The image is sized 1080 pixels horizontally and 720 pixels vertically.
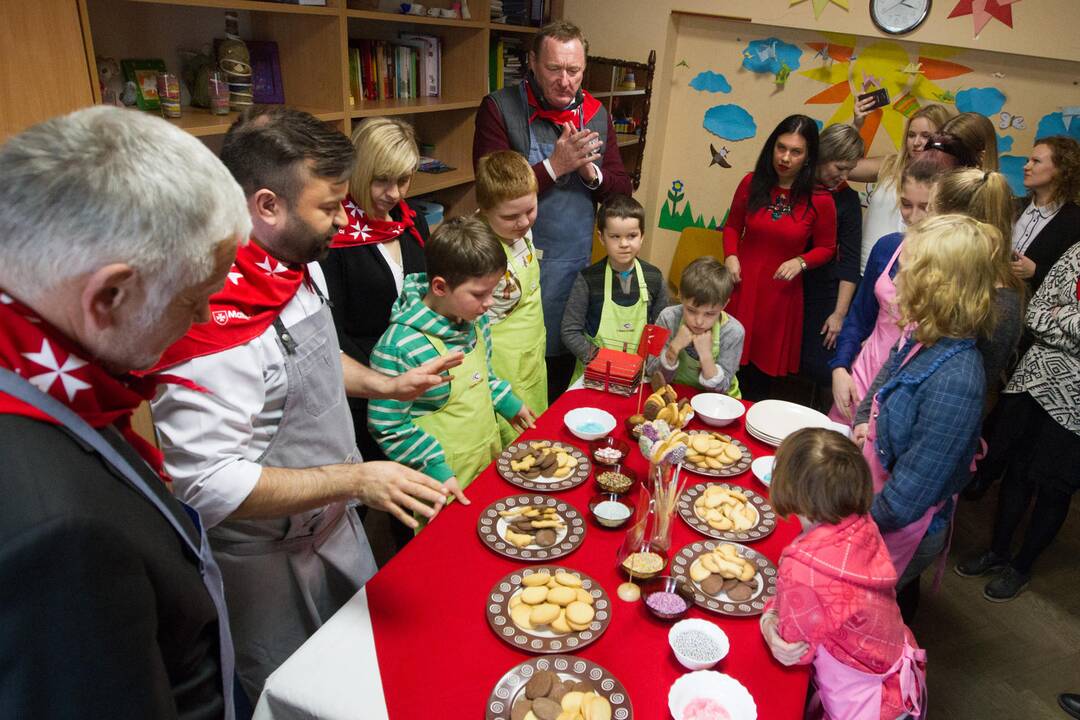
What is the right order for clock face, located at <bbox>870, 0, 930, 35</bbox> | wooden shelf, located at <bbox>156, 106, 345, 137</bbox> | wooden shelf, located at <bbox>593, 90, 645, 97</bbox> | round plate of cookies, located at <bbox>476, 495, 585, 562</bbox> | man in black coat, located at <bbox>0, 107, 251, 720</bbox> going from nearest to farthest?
man in black coat, located at <bbox>0, 107, 251, 720</bbox> → round plate of cookies, located at <bbox>476, 495, 585, 562</bbox> → wooden shelf, located at <bbox>156, 106, 345, 137</bbox> → clock face, located at <bbox>870, 0, 930, 35</bbox> → wooden shelf, located at <bbox>593, 90, 645, 97</bbox>

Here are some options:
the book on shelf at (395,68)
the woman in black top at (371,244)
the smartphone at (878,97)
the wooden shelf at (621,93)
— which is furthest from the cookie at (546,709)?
the wooden shelf at (621,93)

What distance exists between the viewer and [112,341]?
2.58 ft

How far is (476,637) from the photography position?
135 cm

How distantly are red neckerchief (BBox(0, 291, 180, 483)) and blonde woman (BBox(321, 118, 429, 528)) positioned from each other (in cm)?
128

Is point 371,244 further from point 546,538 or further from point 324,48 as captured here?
point 324,48

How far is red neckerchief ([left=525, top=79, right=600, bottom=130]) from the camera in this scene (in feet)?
9.51

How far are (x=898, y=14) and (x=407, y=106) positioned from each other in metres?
2.94

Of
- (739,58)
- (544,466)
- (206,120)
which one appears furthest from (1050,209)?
(206,120)

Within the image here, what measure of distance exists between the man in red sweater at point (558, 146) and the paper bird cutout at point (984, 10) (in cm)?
241

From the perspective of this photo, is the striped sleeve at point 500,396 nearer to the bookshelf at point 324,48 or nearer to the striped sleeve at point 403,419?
the striped sleeve at point 403,419

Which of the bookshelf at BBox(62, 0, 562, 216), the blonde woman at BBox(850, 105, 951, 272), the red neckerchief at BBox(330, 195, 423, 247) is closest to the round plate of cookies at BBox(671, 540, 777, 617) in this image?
the red neckerchief at BBox(330, 195, 423, 247)

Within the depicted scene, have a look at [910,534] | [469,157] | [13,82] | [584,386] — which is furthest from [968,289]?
[469,157]

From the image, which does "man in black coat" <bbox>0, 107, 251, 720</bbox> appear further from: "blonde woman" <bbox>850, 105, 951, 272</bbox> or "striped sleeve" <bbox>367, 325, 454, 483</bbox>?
"blonde woman" <bbox>850, 105, 951, 272</bbox>

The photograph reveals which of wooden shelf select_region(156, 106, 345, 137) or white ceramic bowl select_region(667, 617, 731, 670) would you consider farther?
wooden shelf select_region(156, 106, 345, 137)
